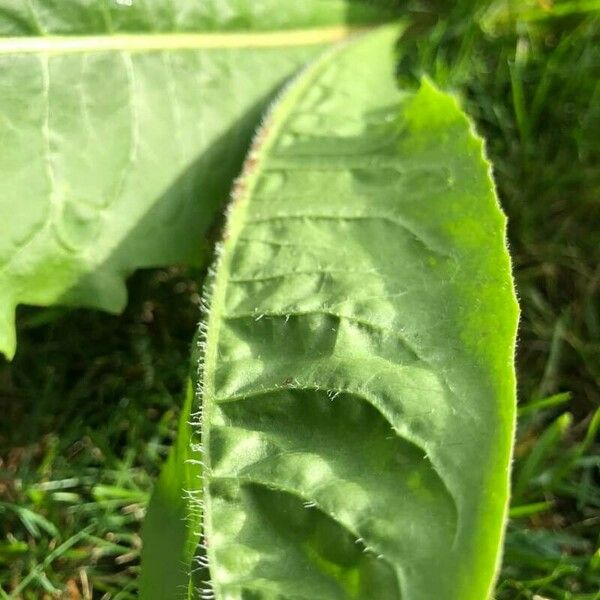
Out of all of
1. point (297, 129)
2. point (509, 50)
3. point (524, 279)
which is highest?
point (509, 50)

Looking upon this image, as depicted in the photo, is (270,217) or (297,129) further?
(297,129)

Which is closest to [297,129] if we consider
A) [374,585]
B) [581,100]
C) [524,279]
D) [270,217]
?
[270,217]

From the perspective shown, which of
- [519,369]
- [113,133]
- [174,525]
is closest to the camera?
[174,525]

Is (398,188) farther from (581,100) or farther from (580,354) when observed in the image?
(581,100)

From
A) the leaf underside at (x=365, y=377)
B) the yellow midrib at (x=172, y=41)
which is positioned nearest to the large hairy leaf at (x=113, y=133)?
the yellow midrib at (x=172, y=41)

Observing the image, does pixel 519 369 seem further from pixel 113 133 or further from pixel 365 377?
pixel 113 133

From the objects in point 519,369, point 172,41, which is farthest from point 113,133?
point 519,369
